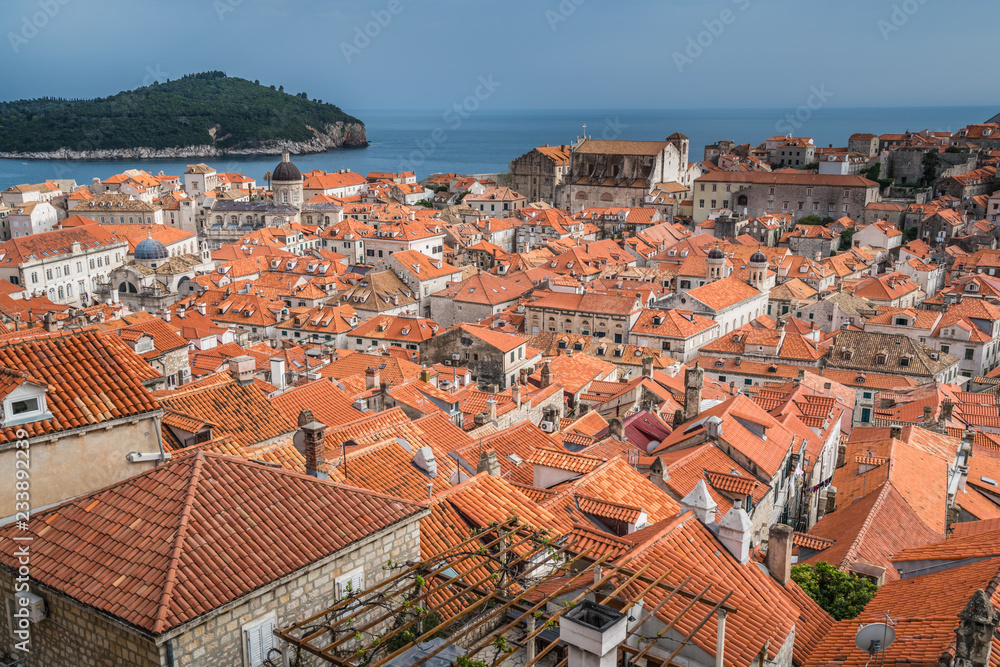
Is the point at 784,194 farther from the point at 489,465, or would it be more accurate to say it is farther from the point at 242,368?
the point at 489,465

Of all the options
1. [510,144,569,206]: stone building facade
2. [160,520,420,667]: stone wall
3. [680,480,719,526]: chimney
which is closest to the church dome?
[510,144,569,206]: stone building facade

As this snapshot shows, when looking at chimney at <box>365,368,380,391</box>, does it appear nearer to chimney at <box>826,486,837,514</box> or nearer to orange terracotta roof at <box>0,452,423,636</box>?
chimney at <box>826,486,837,514</box>

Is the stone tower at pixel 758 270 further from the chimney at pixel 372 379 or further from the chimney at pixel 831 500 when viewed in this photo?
the chimney at pixel 831 500

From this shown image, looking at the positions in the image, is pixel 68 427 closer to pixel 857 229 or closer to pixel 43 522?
pixel 43 522

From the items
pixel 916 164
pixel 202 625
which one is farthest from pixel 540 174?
pixel 202 625

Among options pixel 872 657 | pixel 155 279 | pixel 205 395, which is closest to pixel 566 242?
pixel 155 279

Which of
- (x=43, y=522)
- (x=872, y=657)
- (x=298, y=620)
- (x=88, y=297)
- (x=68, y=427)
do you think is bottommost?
(x=88, y=297)
